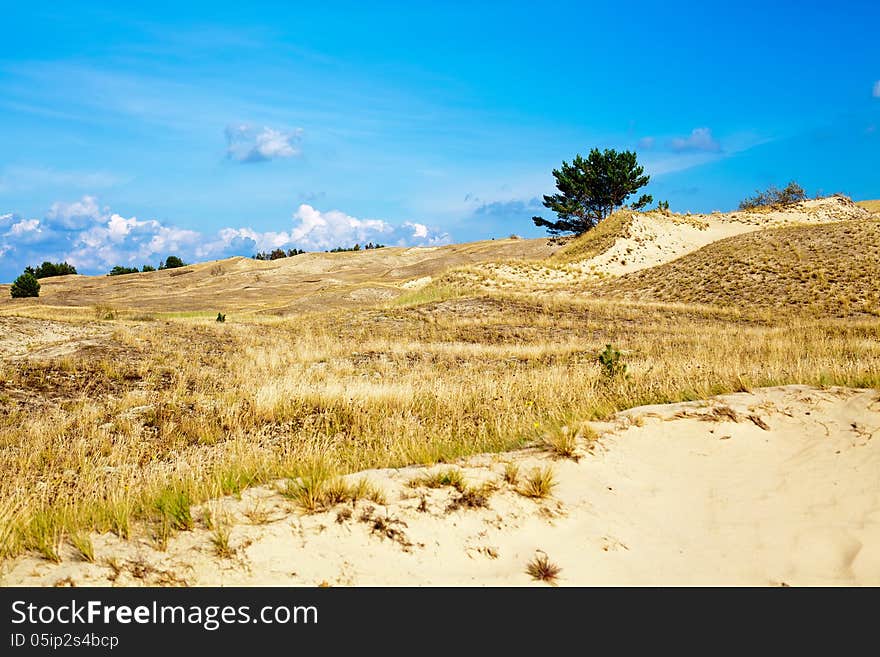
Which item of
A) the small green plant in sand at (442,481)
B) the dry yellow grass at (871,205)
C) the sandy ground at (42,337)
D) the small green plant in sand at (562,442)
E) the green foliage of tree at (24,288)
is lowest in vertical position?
the small green plant in sand at (442,481)

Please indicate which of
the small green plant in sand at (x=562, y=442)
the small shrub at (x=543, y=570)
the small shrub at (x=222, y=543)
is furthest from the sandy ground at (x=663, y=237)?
the small shrub at (x=222, y=543)

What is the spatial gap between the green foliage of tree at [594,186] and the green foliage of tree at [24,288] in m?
62.4

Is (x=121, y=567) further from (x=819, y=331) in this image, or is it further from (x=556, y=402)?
(x=819, y=331)

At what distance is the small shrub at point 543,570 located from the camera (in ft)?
12.9

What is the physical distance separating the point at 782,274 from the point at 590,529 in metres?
33.6

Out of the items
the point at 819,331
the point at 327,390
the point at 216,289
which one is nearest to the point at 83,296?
the point at 216,289

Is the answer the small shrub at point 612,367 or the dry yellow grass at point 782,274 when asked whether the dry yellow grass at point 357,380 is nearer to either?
the dry yellow grass at point 782,274

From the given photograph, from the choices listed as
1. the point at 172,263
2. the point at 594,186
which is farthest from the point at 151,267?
the point at 594,186

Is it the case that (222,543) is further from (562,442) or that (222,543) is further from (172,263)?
(172,263)

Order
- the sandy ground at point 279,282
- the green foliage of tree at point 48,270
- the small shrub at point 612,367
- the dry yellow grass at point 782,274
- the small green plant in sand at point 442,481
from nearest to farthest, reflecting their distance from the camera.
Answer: the small green plant in sand at point 442,481, the small shrub at point 612,367, the dry yellow grass at point 782,274, the sandy ground at point 279,282, the green foliage of tree at point 48,270

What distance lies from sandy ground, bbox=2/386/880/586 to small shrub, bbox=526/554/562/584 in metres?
0.05

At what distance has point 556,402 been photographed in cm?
811

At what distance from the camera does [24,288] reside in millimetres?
63000
